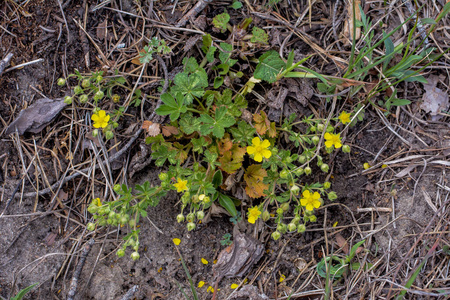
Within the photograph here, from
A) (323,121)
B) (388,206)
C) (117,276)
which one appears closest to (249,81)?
(323,121)

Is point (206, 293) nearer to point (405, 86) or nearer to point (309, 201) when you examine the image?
point (309, 201)

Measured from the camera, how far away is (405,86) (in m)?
3.06

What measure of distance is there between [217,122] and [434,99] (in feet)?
6.29

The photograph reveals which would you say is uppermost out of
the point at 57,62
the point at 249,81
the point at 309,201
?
the point at 57,62

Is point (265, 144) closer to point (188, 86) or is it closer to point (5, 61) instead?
point (188, 86)

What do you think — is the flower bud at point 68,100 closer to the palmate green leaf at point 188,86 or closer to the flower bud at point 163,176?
the palmate green leaf at point 188,86

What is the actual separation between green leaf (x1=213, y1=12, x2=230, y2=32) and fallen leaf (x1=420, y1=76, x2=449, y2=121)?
186cm

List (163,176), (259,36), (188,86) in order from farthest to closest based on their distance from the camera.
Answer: (259,36) < (188,86) < (163,176)

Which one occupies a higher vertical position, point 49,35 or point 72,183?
point 49,35

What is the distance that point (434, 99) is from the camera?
9.86 feet

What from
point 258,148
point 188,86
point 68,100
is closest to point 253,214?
point 258,148

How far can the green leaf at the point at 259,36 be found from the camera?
3064 millimetres

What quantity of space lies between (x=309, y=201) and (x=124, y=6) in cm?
246

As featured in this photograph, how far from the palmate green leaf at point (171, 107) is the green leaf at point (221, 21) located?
78cm
